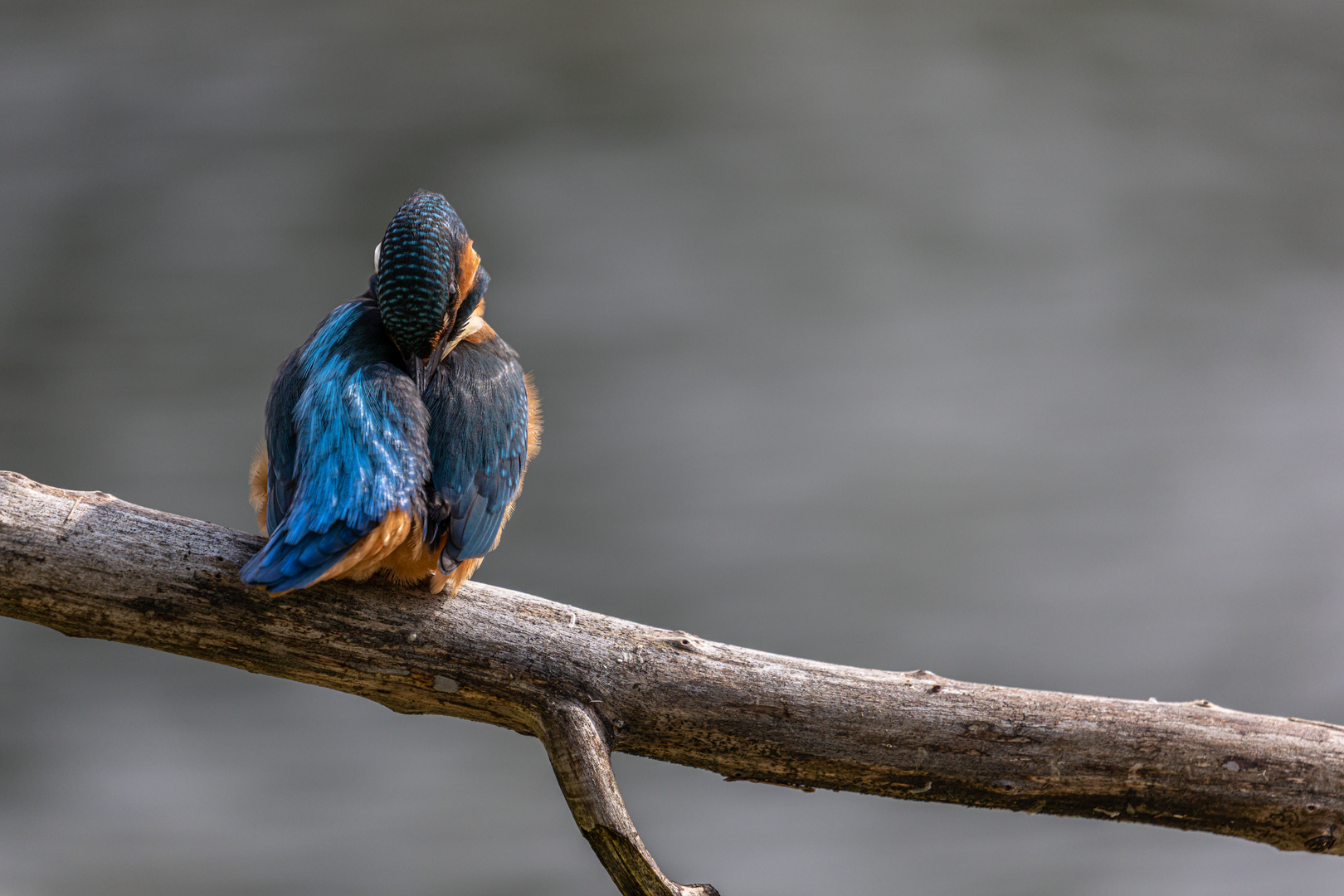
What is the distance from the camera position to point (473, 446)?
0.96 meters

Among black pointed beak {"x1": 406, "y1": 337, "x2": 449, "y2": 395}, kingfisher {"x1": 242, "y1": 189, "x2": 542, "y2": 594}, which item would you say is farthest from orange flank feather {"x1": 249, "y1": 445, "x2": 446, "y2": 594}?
black pointed beak {"x1": 406, "y1": 337, "x2": 449, "y2": 395}

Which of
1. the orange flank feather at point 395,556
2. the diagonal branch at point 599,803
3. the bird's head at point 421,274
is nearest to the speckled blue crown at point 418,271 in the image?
the bird's head at point 421,274

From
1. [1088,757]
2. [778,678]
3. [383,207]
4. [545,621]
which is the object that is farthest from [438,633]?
[383,207]

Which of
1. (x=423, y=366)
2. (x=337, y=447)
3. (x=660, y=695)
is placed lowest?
(x=660, y=695)

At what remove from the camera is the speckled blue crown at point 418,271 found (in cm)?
89

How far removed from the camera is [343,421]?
0.88 meters

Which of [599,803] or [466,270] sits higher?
[466,270]

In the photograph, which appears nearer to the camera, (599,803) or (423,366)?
A: (599,803)

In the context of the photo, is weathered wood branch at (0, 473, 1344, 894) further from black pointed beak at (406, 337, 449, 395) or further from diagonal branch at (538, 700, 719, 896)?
black pointed beak at (406, 337, 449, 395)

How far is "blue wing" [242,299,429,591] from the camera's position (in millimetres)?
797

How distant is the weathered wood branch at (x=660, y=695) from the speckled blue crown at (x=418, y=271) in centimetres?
25

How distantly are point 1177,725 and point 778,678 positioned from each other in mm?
392

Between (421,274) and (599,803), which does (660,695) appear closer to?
(599,803)

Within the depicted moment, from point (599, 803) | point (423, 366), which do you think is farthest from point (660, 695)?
point (423, 366)
